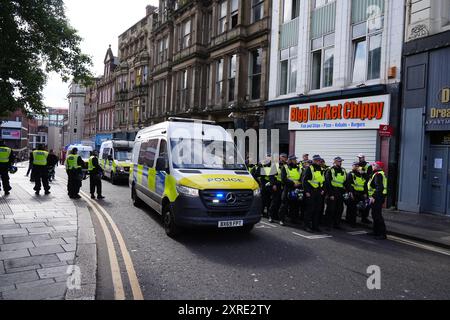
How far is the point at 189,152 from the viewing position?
7559 mm

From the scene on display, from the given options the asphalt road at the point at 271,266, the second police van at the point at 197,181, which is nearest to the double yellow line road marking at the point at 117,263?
the asphalt road at the point at 271,266

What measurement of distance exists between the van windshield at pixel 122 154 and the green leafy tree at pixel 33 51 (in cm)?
414

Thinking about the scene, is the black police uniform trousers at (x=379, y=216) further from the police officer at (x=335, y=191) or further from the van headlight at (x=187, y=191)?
the van headlight at (x=187, y=191)

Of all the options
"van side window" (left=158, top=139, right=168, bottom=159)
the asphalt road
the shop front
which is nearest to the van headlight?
the asphalt road

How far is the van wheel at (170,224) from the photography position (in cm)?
682

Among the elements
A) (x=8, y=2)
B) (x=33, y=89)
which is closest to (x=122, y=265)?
(x=8, y=2)

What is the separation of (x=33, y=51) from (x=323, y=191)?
42.8 feet

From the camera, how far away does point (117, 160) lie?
57.7ft

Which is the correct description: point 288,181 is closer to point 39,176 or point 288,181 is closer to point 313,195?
point 313,195

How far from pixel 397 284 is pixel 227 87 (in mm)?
18223

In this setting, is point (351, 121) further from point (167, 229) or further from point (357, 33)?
point (167, 229)

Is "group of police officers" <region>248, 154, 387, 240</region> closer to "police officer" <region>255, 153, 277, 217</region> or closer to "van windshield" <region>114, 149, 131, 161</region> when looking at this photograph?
"police officer" <region>255, 153, 277, 217</region>

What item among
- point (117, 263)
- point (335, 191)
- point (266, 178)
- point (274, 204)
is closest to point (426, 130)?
point (335, 191)

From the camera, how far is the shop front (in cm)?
1060
